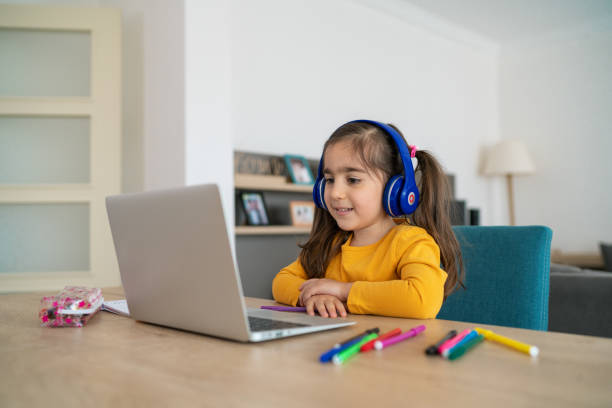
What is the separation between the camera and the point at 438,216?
3.82 feet

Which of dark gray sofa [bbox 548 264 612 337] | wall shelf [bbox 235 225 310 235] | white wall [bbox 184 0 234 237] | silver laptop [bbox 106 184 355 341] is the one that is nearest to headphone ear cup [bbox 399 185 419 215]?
silver laptop [bbox 106 184 355 341]

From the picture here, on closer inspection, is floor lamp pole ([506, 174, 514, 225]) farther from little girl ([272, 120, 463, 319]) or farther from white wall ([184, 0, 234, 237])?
little girl ([272, 120, 463, 319])

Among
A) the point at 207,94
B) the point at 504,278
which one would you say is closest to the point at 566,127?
the point at 207,94

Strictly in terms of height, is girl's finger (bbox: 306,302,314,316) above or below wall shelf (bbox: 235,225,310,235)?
below

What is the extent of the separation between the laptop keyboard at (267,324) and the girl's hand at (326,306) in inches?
6.2

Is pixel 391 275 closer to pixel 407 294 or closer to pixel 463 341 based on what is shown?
pixel 407 294

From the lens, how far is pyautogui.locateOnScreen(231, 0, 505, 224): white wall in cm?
348

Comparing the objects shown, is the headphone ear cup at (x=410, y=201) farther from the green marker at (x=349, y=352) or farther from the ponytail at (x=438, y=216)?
the green marker at (x=349, y=352)

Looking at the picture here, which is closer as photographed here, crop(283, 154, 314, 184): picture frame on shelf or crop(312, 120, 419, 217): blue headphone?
crop(312, 120, 419, 217): blue headphone

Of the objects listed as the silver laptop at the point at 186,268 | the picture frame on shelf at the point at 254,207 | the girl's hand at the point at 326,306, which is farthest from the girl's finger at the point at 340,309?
the picture frame on shelf at the point at 254,207

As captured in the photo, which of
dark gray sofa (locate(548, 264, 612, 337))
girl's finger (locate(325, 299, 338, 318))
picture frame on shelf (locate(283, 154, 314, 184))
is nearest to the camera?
girl's finger (locate(325, 299, 338, 318))

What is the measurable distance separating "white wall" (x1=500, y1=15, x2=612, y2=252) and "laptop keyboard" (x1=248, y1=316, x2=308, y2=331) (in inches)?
194

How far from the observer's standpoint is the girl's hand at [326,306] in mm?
887

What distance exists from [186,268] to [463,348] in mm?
367
